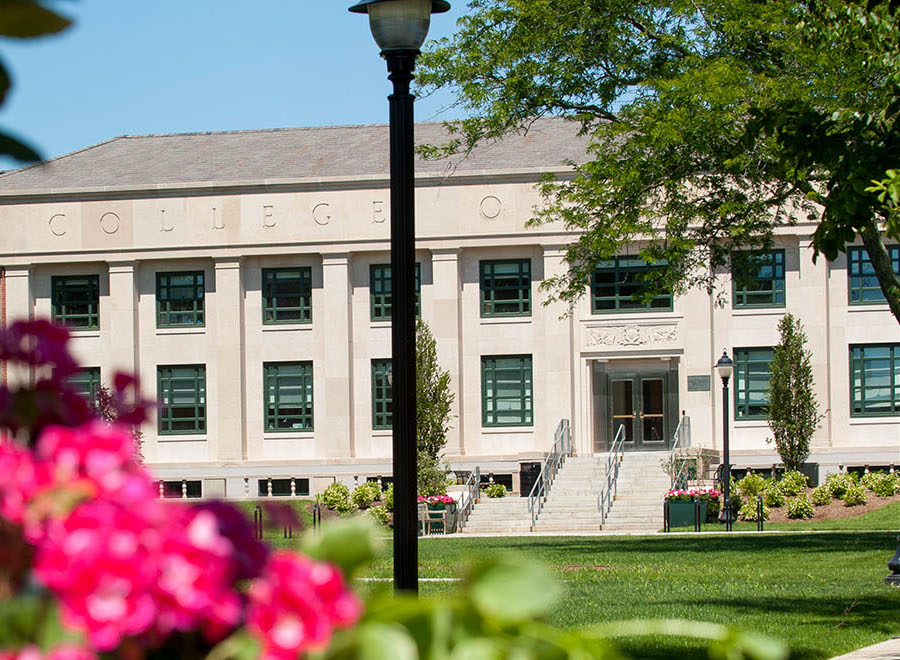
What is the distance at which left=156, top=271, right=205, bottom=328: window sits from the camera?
4744 cm

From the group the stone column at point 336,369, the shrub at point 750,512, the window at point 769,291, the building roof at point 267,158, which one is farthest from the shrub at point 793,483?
the stone column at point 336,369

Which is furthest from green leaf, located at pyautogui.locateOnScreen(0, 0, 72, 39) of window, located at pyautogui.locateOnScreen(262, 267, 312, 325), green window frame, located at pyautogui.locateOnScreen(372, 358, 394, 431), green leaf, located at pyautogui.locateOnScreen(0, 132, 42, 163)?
window, located at pyautogui.locateOnScreen(262, 267, 312, 325)

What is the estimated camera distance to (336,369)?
46125 millimetres

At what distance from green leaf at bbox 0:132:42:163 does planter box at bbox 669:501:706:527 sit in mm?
33788

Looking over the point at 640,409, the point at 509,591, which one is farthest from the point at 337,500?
the point at 509,591

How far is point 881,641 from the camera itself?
11133 millimetres

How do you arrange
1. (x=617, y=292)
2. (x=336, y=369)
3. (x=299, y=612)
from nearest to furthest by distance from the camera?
1. (x=299, y=612)
2. (x=617, y=292)
3. (x=336, y=369)

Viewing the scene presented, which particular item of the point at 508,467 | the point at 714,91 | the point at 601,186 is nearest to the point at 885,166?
the point at 714,91

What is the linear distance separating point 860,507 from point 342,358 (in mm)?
18772

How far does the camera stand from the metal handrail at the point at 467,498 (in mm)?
38344

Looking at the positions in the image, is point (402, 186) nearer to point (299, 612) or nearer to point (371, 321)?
point (299, 612)

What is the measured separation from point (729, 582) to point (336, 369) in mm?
29687

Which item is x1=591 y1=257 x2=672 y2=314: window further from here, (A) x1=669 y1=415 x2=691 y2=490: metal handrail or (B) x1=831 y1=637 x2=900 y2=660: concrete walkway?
(B) x1=831 y1=637 x2=900 y2=660: concrete walkway

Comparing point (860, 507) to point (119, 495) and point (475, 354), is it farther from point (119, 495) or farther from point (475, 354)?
point (119, 495)
